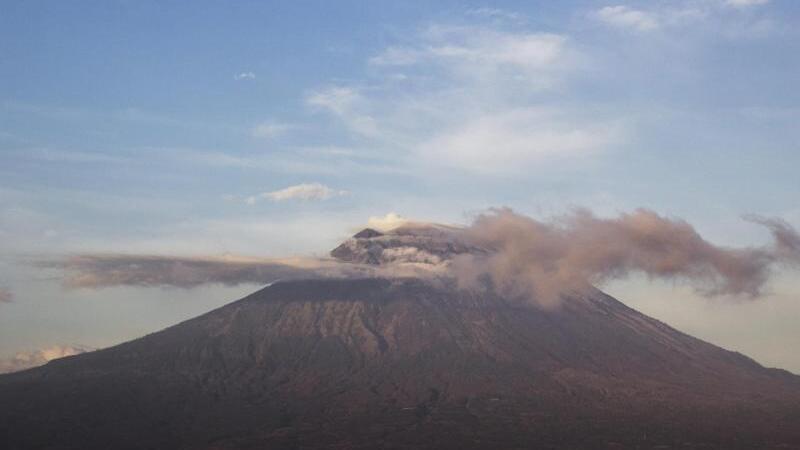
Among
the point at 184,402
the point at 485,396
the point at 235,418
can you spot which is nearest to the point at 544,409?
the point at 485,396

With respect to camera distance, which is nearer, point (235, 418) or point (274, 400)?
point (235, 418)

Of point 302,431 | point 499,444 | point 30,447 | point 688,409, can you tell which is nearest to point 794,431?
point 688,409

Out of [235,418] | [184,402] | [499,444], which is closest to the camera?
[499,444]

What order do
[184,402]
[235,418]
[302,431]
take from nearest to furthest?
1. [302,431]
2. [235,418]
3. [184,402]

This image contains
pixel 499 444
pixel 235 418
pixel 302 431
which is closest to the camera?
pixel 499 444

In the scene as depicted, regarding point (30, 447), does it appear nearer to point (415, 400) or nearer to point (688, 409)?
point (415, 400)

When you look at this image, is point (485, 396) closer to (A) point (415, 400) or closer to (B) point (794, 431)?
(A) point (415, 400)

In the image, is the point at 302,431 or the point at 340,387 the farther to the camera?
the point at 340,387

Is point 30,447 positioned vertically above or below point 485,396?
below

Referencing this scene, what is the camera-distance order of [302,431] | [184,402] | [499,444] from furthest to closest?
1. [184,402]
2. [302,431]
3. [499,444]
